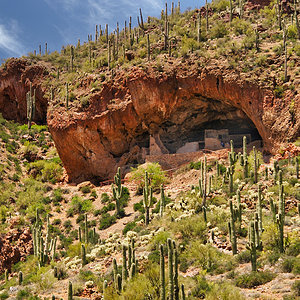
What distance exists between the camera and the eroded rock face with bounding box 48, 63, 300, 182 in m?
34.4

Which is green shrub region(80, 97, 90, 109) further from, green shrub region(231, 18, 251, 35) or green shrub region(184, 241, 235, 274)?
green shrub region(184, 241, 235, 274)

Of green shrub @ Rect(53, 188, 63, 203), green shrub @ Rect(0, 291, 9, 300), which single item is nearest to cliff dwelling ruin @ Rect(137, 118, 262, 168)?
green shrub @ Rect(53, 188, 63, 203)

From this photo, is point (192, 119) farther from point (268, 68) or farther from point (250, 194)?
point (250, 194)

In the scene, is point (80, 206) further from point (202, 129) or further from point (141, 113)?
point (202, 129)

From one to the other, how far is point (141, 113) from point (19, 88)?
75.8 feet

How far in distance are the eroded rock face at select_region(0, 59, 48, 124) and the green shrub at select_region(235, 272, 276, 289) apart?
3879 centimetres

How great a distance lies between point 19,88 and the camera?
5384 centimetres

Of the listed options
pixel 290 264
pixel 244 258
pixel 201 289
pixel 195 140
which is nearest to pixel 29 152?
pixel 195 140

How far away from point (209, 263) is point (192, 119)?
20.9 metres

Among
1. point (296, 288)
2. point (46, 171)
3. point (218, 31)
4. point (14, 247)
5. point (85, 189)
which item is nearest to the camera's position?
point (296, 288)

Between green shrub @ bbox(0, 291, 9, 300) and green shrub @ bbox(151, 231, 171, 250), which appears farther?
green shrub @ bbox(151, 231, 171, 250)

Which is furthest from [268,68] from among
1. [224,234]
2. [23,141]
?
[23,141]

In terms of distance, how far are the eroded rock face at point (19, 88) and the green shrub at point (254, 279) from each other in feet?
127

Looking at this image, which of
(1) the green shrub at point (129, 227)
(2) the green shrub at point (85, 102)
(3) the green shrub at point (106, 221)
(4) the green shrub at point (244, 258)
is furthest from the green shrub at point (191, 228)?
(2) the green shrub at point (85, 102)
